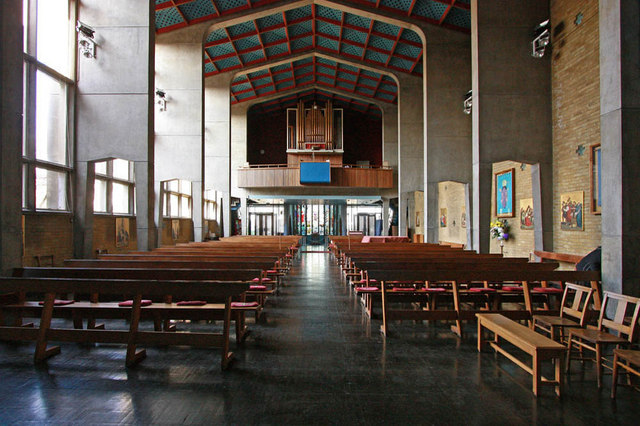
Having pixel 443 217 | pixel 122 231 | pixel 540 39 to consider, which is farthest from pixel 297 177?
pixel 540 39

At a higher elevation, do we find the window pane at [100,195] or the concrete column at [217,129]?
the concrete column at [217,129]

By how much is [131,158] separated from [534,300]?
787 cm

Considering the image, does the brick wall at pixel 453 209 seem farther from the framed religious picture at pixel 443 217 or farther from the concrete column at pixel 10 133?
the concrete column at pixel 10 133

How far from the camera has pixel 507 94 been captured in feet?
29.7

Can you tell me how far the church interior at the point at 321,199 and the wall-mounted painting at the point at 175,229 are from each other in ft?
1.34

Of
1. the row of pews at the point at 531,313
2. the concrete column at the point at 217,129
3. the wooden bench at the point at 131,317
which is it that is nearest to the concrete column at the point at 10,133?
the wooden bench at the point at 131,317

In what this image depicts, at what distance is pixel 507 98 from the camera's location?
29.7ft

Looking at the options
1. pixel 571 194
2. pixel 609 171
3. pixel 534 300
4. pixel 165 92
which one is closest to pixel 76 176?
pixel 165 92

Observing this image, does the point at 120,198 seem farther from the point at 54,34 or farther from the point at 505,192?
the point at 505,192

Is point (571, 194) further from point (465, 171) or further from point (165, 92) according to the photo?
point (165, 92)

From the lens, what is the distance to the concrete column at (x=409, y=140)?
17016 mm

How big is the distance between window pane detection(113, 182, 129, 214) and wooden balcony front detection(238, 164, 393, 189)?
28.9ft

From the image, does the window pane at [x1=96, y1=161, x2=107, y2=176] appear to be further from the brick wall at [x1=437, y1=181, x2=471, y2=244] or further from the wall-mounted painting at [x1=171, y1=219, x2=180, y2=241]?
the brick wall at [x1=437, y1=181, x2=471, y2=244]

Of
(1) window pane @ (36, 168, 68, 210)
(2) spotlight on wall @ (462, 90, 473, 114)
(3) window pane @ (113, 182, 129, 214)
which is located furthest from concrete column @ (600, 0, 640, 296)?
(3) window pane @ (113, 182, 129, 214)
